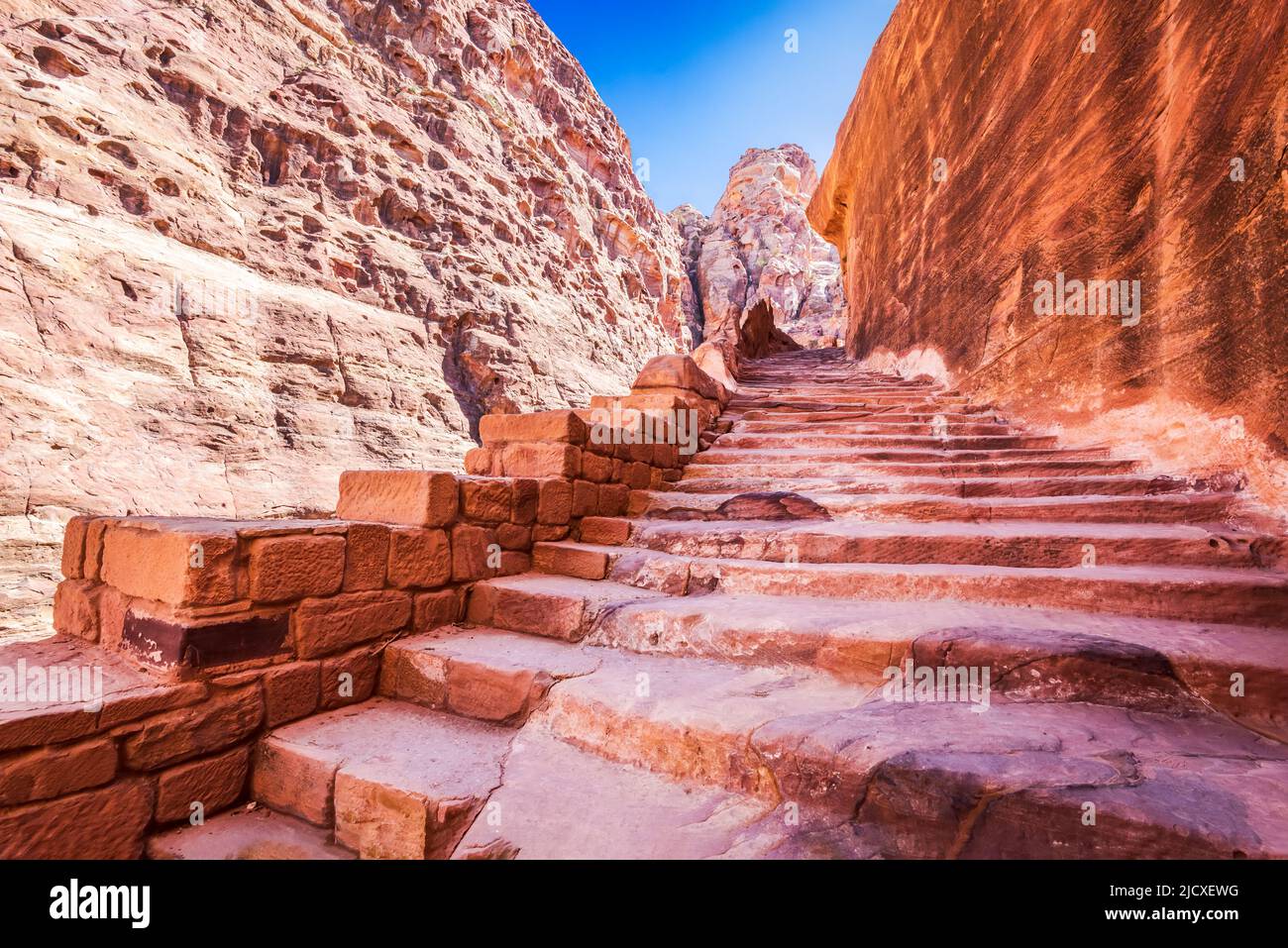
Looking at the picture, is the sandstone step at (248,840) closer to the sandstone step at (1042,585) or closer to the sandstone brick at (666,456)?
the sandstone step at (1042,585)

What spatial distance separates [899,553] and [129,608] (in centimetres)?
357

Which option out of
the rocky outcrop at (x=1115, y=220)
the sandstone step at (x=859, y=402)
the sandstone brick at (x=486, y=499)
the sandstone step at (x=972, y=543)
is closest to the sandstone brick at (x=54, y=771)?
the sandstone brick at (x=486, y=499)

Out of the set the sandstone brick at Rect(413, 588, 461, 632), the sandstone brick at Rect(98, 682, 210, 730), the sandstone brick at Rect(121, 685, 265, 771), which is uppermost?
the sandstone brick at Rect(413, 588, 461, 632)

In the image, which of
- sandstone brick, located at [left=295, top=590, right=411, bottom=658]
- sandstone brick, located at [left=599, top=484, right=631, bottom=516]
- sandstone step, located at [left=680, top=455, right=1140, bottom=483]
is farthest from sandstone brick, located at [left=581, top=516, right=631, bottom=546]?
sandstone brick, located at [left=295, top=590, right=411, bottom=658]

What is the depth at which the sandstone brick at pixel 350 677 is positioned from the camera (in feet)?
7.27

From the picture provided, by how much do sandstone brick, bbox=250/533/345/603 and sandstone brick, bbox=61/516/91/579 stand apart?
1030 mm

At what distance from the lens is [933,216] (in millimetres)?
7281

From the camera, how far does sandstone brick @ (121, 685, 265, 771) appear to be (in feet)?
5.53

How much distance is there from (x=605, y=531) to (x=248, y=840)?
2.40 m

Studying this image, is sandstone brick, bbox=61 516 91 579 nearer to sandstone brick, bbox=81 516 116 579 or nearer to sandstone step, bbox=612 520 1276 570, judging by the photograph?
sandstone brick, bbox=81 516 116 579

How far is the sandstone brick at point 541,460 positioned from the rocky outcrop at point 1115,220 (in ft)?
12.7

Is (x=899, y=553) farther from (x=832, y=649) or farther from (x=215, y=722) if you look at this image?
(x=215, y=722)
